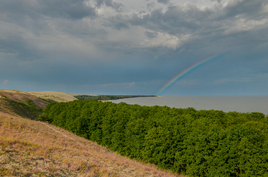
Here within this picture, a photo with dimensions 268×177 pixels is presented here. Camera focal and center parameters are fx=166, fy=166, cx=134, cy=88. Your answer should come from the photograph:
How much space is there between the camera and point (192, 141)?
13.5m

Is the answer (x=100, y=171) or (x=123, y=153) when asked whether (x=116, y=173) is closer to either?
(x=100, y=171)

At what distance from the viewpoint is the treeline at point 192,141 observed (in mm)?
11148

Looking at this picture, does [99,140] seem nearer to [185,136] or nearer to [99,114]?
[99,114]

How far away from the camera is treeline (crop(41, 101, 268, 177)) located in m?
11.1

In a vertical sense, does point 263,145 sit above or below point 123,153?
above

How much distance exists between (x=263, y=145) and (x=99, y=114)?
19901 millimetres

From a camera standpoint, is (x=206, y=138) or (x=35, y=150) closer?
(x=35, y=150)

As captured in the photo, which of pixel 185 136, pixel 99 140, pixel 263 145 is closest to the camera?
pixel 263 145

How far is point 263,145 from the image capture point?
1080 cm

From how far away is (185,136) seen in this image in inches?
560

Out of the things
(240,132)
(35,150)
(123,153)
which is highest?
(240,132)

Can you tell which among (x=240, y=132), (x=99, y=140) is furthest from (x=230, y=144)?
(x=99, y=140)

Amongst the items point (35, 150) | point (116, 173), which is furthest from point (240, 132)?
point (35, 150)

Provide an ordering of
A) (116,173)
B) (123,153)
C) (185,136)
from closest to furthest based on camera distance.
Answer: (116,173)
(185,136)
(123,153)
